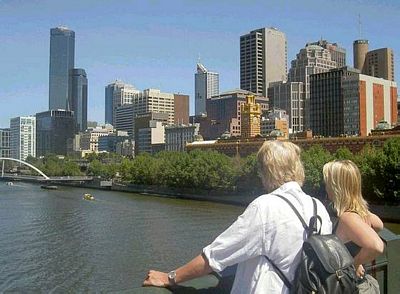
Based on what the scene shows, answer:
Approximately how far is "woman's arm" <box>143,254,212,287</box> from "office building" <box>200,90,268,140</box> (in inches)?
6058

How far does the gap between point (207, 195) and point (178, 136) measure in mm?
102054

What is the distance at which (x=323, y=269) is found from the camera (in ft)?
8.88

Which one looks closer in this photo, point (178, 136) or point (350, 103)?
point (350, 103)

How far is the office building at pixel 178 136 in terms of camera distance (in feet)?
536

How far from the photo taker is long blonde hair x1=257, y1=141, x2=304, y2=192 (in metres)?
3.00

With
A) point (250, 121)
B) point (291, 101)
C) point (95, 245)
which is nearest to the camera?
point (95, 245)

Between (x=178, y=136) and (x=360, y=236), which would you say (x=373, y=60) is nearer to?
(x=178, y=136)

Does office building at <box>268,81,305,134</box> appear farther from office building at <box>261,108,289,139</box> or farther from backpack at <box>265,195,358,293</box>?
backpack at <box>265,195,358,293</box>

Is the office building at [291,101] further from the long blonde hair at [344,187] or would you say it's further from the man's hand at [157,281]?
the man's hand at [157,281]

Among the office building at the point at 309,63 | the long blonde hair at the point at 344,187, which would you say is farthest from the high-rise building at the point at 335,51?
the long blonde hair at the point at 344,187

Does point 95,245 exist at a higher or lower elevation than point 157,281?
lower

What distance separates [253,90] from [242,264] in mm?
197206

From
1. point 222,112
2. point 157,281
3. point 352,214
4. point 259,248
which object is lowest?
point 157,281

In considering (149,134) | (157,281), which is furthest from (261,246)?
(149,134)
